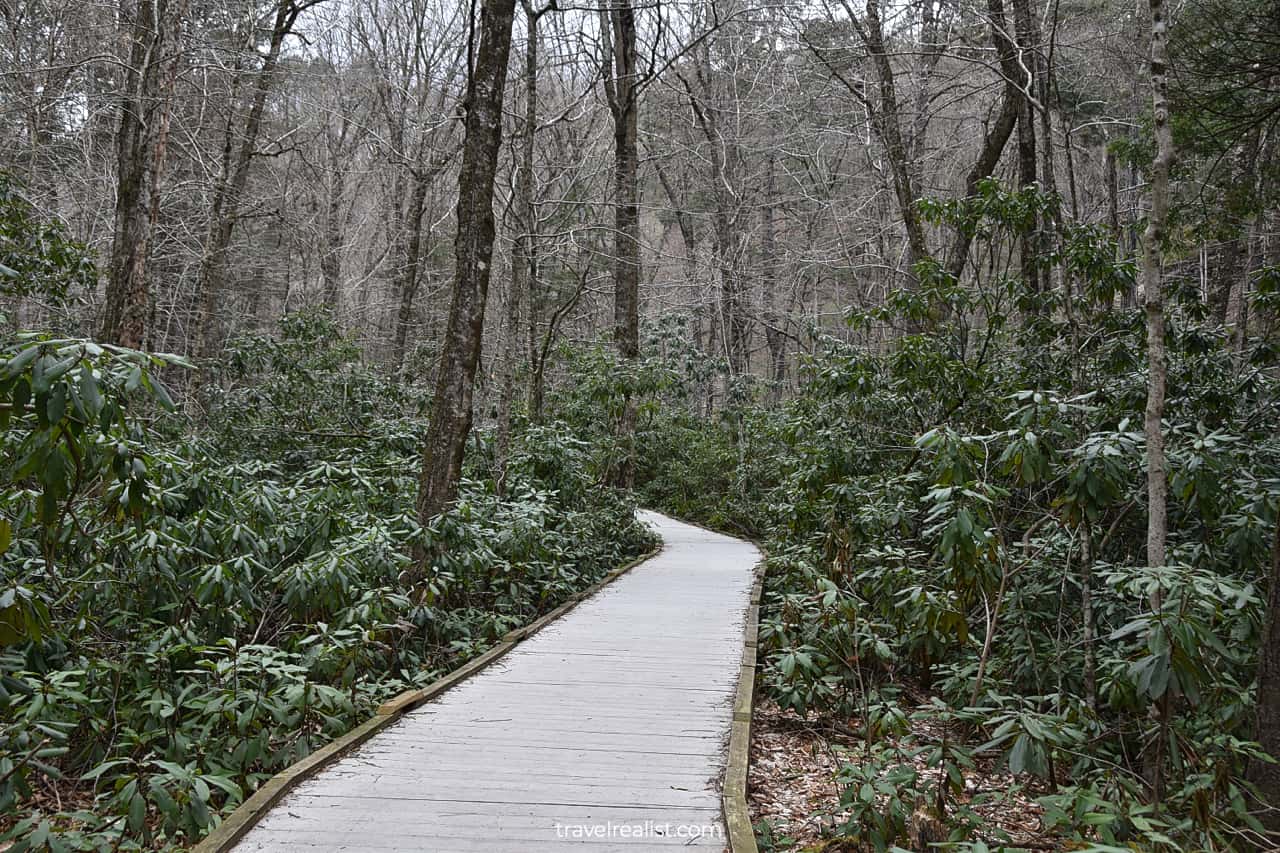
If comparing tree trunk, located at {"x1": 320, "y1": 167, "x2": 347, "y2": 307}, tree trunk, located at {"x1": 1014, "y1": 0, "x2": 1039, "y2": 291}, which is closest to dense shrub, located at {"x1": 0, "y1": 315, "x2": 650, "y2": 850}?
tree trunk, located at {"x1": 1014, "y1": 0, "x2": 1039, "y2": 291}

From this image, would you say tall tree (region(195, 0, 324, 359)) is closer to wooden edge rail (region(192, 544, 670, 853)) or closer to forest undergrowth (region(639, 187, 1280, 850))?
wooden edge rail (region(192, 544, 670, 853))

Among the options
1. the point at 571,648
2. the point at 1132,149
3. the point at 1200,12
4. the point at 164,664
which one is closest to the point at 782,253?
the point at 1132,149

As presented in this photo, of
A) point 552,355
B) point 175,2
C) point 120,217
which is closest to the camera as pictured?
point 120,217

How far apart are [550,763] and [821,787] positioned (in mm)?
1680

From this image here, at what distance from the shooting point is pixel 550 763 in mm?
4230

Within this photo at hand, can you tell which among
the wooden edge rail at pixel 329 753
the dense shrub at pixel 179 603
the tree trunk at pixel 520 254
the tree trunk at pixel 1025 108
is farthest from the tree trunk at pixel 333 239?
the wooden edge rail at pixel 329 753

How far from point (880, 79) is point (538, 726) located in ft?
35.4

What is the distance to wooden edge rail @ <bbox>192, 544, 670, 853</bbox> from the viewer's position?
3.27 metres

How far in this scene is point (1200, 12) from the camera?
23.0ft

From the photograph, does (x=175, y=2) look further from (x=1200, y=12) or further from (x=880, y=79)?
(x=1200, y=12)

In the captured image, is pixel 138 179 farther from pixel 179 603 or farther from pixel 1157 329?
pixel 1157 329

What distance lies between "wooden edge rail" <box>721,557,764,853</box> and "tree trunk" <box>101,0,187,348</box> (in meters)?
8.34

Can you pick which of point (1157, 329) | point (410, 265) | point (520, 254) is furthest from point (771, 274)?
point (1157, 329)

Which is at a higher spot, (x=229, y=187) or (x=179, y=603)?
(x=229, y=187)
